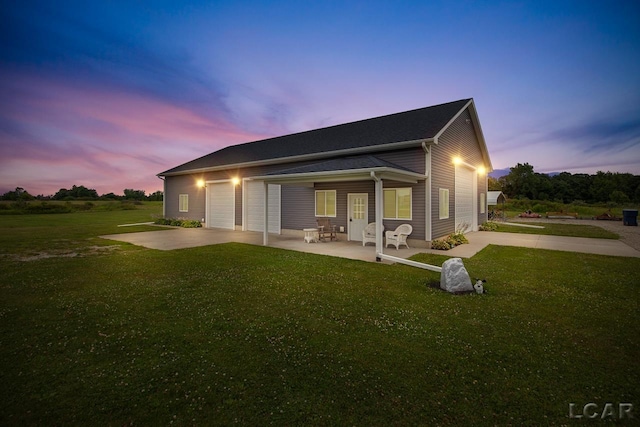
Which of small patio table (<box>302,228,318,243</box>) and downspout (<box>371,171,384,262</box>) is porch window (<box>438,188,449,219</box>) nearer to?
downspout (<box>371,171,384,262</box>)

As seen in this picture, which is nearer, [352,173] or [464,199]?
[352,173]

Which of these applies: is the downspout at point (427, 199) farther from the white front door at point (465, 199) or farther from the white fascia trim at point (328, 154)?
the white front door at point (465, 199)

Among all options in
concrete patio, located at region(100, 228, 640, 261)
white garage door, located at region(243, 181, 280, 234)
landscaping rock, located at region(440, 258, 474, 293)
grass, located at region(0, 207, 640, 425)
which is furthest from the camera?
white garage door, located at region(243, 181, 280, 234)

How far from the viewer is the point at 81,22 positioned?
40.0ft

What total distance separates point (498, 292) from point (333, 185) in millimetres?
8456

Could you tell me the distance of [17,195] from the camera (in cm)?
3606

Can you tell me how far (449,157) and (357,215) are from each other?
4.96 metres

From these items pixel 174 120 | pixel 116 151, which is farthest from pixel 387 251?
pixel 116 151

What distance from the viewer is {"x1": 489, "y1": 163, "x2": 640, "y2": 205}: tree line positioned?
42406mm

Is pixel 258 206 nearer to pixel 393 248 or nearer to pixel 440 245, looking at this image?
pixel 393 248

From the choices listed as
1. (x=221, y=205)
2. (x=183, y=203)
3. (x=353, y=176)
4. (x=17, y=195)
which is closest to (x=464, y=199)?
(x=353, y=176)

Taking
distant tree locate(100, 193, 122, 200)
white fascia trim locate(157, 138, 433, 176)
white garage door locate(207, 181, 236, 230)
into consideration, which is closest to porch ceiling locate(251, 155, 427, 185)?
white fascia trim locate(157, 138, 433, 176)

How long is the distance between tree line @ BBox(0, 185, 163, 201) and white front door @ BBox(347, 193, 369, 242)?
4461 cm

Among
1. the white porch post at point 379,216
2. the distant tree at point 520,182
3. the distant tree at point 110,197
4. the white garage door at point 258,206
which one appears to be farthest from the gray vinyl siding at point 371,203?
the distant tree at point 520,182
